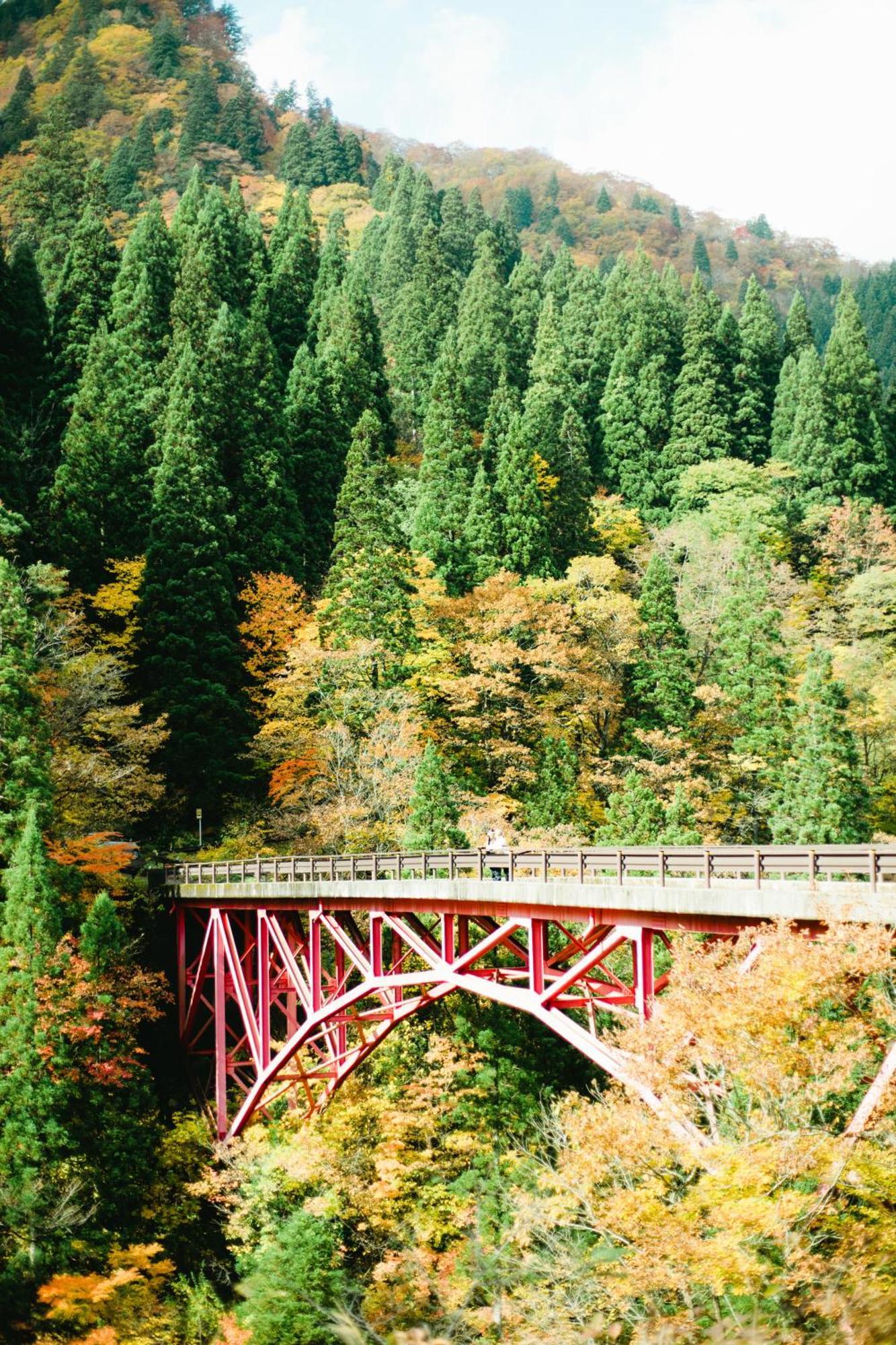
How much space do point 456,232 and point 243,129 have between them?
1251 inches

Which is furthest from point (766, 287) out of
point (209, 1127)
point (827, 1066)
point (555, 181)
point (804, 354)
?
point (827, 1066)

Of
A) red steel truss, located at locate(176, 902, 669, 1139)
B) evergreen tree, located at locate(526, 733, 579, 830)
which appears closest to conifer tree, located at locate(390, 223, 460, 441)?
evergreen tree, located at locate(526, 733, 579, 830)

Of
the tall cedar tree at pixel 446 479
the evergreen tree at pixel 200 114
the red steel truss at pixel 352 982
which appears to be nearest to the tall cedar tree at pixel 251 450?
the tall cedar tree at pixel 446 479

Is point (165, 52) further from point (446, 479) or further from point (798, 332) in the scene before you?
point (446, 479)

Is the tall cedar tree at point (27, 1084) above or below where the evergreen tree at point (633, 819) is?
below

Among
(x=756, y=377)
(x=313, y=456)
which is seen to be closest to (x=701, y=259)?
(x=756, y=377)

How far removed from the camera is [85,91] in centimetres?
10162

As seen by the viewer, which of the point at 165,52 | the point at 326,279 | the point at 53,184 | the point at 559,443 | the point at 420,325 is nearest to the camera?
the point at 559,443

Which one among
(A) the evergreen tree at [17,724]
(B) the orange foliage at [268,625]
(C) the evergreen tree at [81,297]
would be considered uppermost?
(C) the evergreen tree at [81,297]

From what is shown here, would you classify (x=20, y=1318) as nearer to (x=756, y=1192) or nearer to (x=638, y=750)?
(x=756, y=1192)

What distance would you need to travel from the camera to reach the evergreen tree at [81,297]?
5125 cm

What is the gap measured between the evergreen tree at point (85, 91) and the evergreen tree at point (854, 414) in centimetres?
6551

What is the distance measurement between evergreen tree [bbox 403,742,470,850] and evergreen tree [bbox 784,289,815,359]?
156 feet

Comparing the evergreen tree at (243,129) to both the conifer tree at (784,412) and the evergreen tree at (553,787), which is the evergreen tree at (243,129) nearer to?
the conifer tree at (784,412)
